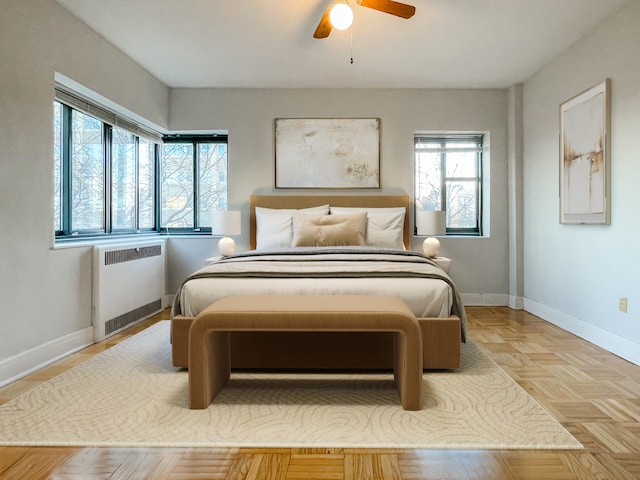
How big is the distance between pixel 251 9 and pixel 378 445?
2847 millimetres

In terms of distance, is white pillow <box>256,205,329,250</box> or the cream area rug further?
white pillow <box>256,205,329,250</box>

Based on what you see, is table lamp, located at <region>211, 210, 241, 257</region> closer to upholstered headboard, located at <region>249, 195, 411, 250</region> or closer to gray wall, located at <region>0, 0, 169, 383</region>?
upholstered headboard, located at <region>249, 195, 411, 250</region>

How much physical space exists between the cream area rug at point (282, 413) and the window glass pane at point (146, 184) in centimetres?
249

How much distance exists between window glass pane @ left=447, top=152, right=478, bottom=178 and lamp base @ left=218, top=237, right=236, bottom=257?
2.56m

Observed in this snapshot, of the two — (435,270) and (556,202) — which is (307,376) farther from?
(556,202)

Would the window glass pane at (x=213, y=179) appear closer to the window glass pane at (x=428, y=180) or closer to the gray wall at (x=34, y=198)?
the gray wall at (x=34, y=198)

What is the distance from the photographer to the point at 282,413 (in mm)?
2059

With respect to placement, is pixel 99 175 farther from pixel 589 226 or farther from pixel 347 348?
pixel 589 226

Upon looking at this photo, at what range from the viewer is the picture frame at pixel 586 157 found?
3.26 m

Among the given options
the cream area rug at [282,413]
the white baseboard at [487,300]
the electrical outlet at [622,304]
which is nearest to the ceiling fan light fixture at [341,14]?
the cream area rug at [282,413]

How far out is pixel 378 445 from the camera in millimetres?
1743

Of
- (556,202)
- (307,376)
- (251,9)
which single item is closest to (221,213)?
(251,9)

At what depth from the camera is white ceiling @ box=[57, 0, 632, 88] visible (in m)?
3.12

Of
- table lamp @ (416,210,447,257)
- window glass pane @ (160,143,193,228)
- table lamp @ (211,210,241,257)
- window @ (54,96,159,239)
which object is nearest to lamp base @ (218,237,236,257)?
table lamp @ (211,210,241,257)
